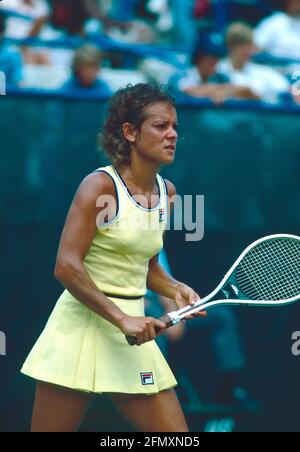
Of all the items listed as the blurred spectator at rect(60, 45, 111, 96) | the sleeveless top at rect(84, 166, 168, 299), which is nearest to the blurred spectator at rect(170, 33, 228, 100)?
the blurred spectator at rect(60, 45, 111, 96)

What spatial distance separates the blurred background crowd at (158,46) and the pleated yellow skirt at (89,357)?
1803 mm

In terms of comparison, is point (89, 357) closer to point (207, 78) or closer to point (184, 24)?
point (207, 78)

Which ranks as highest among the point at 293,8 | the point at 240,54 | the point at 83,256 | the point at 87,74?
the point at 293,8

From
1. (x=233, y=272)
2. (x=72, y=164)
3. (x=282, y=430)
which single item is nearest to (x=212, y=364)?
(x=282, y=430)

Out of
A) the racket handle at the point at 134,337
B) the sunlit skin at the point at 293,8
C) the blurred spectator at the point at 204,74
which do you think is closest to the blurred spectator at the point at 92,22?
the blurred spectator at the point at 204,74

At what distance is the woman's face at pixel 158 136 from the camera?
3.41m

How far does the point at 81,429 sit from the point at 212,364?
2.32 ft

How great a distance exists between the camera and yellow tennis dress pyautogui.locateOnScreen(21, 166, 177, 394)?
3307mm

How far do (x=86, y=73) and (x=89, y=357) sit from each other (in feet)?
7.42

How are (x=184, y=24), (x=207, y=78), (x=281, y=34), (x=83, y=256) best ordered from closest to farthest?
1. (x=83, y=256)
2. (x=207, y=78)
3. (x=184, y=24)
4. (x=281, y=34)

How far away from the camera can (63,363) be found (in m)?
3.30

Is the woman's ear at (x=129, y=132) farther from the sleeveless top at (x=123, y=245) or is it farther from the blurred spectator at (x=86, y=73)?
the blurred spectator at (x=86, y=73)

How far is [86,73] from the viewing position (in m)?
5.23

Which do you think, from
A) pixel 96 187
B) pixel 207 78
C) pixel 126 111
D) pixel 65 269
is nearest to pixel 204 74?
pixel 207 78
